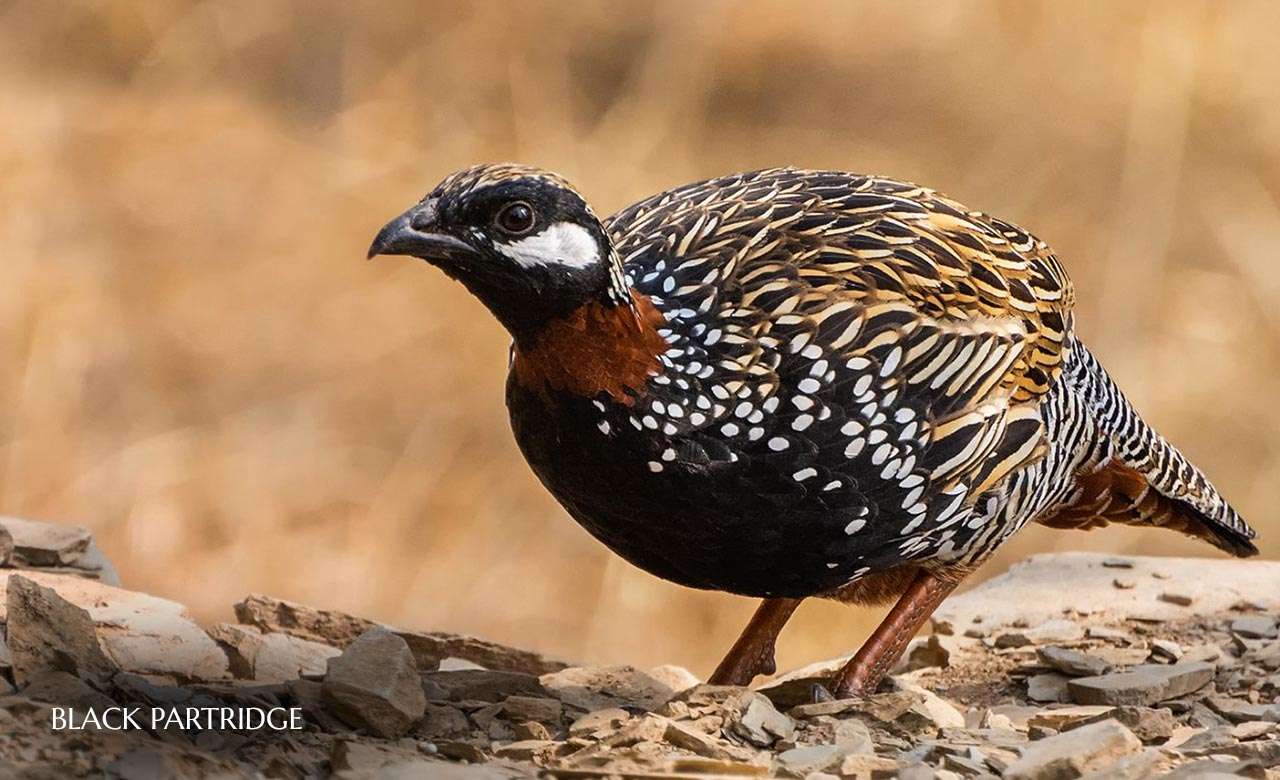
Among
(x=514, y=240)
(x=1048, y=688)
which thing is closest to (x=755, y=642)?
(x=1048, y=688)

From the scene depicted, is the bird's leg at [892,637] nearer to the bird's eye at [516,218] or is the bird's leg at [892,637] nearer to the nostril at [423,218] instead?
the bird's eye at [516,218]

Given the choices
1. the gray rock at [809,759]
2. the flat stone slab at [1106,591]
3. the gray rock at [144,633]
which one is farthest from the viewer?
the flat stone slab at [1106,591]

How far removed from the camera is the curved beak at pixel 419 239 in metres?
4.11

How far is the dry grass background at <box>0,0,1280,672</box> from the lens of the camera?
965cm

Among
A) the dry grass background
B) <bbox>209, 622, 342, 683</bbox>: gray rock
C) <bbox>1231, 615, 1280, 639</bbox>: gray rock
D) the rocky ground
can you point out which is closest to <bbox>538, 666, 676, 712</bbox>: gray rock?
the rocky ground

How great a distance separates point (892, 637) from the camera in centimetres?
524

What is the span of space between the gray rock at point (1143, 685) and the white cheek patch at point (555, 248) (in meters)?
2.09

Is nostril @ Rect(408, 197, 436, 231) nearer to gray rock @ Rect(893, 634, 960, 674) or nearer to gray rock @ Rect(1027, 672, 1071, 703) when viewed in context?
gray rock @ Rect(1027, 672, 1071, 703)

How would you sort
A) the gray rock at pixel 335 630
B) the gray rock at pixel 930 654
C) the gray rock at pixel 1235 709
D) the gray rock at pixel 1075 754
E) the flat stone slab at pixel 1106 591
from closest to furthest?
the gray rock at pixel 1075 754 < the gray rock at pixel 1235 709 < the gray rock at pixel 335 630 < the gray rock at pixel 930 654 < the flat stone slab at pixel 1106 591

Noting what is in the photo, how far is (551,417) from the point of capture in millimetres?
4418

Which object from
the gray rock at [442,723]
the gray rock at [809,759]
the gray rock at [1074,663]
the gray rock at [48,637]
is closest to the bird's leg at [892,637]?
the gray rock at [1074,663]

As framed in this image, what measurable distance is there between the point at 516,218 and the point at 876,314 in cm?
108

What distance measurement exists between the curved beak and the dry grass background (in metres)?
5.33

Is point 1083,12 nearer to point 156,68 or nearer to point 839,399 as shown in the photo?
point 156,68
